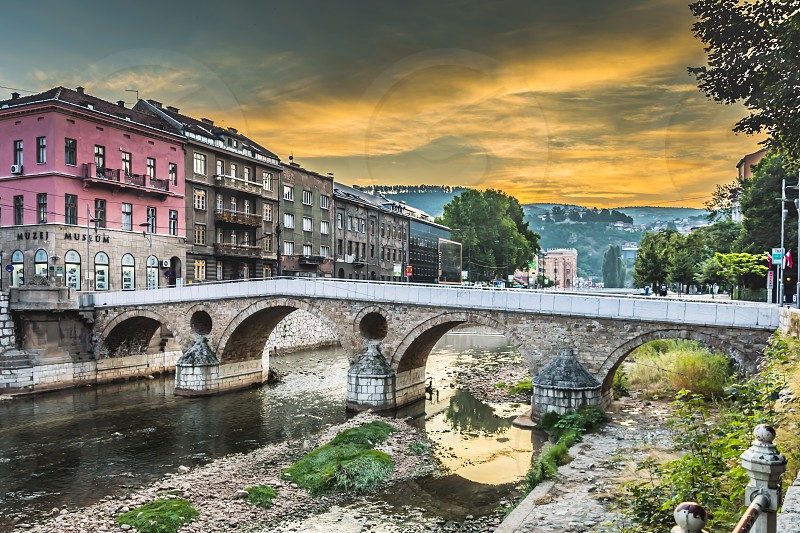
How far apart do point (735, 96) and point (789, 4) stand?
228 centimetres

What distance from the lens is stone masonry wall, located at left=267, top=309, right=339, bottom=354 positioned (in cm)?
4203

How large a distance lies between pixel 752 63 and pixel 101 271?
107 ft

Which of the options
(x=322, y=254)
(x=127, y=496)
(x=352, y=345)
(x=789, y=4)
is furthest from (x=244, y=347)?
(x=789, y=4)

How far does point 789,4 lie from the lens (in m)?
13.4

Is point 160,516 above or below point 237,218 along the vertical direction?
below

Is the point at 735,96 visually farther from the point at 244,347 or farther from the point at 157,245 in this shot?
the point at 157,245

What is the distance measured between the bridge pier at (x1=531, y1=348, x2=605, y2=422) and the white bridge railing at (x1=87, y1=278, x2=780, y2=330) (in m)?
1.88

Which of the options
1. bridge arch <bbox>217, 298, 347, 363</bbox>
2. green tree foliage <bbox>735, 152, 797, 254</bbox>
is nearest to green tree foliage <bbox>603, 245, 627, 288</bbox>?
green tree foliage <bbox>735, 152, 797, 254</bbox>

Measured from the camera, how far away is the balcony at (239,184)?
138 ft

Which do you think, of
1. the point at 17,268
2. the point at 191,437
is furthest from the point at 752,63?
the point at 17,268

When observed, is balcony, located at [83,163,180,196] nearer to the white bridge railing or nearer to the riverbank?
the white bridge railing

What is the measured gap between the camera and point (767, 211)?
123ft

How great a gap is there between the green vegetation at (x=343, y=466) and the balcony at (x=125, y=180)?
2266 cm

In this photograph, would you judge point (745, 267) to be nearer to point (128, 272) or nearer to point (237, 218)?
point (237, 218)
